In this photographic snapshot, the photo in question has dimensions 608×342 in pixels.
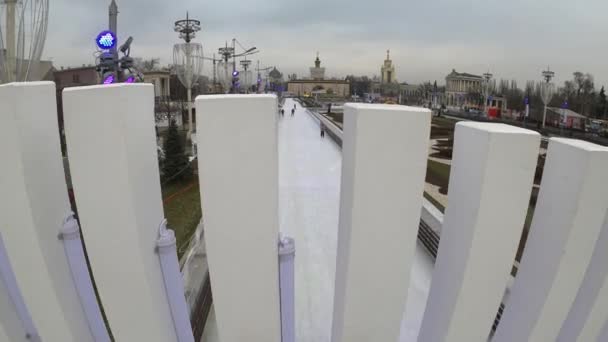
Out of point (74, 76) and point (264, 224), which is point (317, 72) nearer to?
point (74, 76)

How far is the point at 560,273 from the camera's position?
2326mm

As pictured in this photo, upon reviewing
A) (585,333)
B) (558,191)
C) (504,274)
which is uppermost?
(558,191)

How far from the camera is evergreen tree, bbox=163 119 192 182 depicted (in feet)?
46.4

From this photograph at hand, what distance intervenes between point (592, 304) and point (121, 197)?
3.00 m

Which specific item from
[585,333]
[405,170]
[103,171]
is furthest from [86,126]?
[585,333]

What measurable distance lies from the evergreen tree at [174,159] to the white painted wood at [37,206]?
462 inches

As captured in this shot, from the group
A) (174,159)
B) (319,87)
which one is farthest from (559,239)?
(319,87)

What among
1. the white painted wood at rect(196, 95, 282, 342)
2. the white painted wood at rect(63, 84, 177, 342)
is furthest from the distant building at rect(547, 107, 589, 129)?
the white painted wood at rect(63, 84, 177, 342)

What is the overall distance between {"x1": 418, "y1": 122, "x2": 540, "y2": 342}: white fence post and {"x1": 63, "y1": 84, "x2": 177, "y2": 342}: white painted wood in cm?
193

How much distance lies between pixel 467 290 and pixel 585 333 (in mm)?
874

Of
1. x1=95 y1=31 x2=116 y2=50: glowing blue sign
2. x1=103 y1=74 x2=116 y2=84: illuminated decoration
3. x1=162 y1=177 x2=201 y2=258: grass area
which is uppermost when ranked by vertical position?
x1=95 y1=31 x2=116 y2=50: glowing blue sign

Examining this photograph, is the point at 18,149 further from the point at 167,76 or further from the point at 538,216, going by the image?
the point at 167,76

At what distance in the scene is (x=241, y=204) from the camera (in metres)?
2.31

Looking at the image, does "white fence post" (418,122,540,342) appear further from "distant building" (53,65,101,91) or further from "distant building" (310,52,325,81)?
"distant building" (310,52,325,81)
